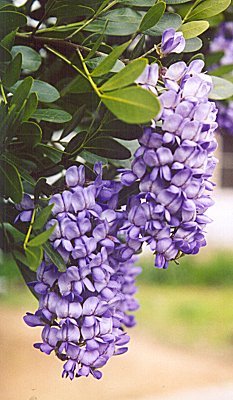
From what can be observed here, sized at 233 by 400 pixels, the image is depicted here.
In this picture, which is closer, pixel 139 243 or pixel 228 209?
pixel 139 243

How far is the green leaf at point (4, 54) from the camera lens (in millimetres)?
250

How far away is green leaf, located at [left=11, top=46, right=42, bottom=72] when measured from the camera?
0.28 meters

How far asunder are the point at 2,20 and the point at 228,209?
9.34 ft

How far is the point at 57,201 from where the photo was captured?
0.24m

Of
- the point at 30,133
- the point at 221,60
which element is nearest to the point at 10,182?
the point at 30,133

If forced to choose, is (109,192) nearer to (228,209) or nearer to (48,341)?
(48,341)

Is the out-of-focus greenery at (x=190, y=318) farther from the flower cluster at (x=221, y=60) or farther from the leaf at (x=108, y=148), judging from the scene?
the leaf at (x=108, y=148)

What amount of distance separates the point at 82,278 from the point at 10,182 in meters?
0.04

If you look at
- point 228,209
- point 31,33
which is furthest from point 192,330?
point 31,33

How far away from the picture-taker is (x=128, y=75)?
204mm

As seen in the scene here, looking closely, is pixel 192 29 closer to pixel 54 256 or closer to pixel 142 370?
pixel 54 256

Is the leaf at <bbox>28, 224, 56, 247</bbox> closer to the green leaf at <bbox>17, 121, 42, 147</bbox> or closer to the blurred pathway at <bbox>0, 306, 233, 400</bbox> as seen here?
the green leaf at <bbox>17, 121, 42, 147</bbox>

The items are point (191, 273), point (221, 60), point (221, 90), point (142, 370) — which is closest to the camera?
point (221, 90)

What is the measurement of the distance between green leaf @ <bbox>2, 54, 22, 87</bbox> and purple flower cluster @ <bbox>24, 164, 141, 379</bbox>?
4cm
